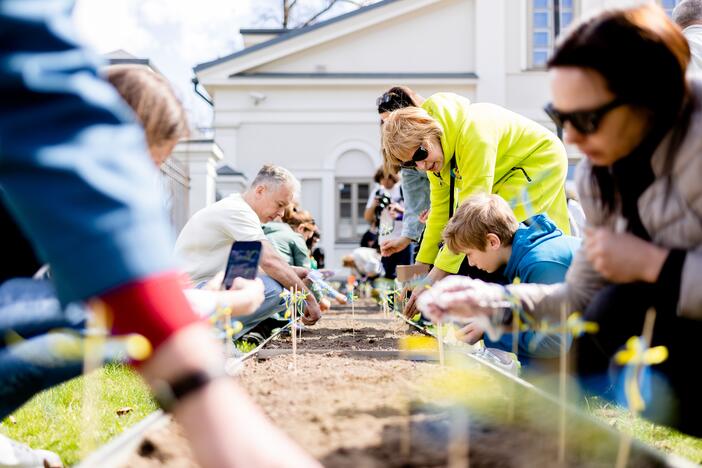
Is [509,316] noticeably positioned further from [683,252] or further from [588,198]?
[683,252]

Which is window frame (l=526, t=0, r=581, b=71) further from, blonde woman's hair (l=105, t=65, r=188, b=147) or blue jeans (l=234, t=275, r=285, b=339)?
blonde woman's hair (l=105, t=65, r=188, b=147)

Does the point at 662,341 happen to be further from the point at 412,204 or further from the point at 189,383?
the point at 412,204

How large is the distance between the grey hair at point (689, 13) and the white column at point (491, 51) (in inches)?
482

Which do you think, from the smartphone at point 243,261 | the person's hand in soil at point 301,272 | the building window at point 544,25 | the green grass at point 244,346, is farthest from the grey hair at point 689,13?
the building window at point 544,25

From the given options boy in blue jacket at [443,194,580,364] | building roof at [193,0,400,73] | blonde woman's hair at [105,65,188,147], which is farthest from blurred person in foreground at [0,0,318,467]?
building roof at [193,0,400,73]

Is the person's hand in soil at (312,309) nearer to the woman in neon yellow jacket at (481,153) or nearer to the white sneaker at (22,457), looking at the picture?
the woman in neon yellow jacket at (481,153)

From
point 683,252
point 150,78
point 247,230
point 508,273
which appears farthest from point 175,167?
point 683,252

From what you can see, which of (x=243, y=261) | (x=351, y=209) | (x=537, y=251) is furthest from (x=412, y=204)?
(x=351, y=209)

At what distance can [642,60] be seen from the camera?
146cm

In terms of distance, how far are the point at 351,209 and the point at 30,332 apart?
46.9 ft

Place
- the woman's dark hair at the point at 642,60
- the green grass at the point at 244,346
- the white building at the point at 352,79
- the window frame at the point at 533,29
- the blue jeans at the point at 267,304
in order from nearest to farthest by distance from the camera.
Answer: the woman's dark hair at the point at 642,60
the green grass at the point at 244,346
the blue jeans at the point at 267,304
the white building at the point at 352,79
the window frame at the point at 533,29

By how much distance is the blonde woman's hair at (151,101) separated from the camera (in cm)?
173

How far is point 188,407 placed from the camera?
0.82m

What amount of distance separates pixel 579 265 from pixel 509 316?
234mm
